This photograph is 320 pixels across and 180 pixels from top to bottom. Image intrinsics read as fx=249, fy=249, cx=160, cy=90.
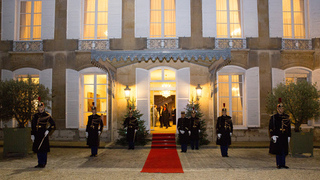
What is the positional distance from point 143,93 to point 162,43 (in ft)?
8.80

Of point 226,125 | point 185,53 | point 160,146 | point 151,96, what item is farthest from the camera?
point 151,96

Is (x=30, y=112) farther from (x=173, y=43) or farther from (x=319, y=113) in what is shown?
(x=319, y=113)

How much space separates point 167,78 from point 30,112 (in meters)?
6.43

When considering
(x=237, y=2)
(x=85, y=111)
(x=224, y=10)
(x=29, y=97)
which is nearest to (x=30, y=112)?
(x=29, y=97)

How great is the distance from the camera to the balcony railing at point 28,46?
12789mm

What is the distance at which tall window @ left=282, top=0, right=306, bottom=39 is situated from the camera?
1300 centimetres

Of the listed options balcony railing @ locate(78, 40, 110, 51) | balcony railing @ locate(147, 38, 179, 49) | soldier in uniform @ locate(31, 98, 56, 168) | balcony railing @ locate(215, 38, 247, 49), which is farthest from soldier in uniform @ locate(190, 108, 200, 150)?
balcony railing @ locate(78, 40, 110, 51)

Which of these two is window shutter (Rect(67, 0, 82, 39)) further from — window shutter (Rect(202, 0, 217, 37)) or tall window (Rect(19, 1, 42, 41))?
window shutter (Rect(202, 0, 217, 37))

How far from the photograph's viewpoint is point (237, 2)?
1313cm

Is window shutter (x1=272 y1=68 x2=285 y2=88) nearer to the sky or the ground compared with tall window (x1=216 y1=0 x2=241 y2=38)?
nearer to the ground

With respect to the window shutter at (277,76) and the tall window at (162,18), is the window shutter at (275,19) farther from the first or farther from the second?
the tall window at (162,18)

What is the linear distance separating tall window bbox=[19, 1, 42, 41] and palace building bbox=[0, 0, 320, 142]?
0.12m

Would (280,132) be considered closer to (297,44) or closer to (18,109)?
(297,44)

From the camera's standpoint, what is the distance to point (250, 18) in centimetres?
1272
